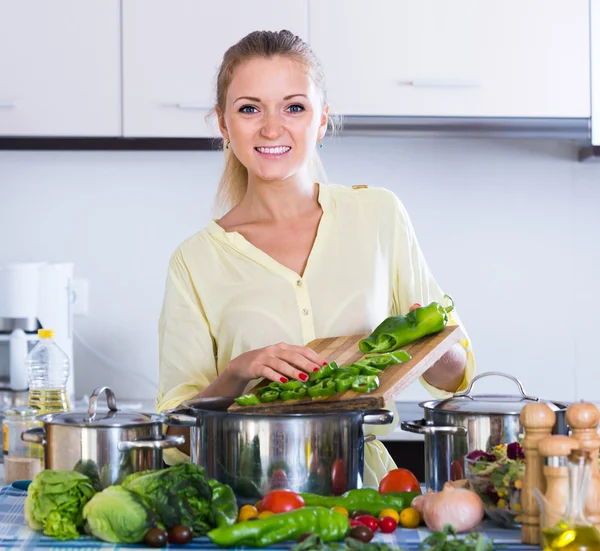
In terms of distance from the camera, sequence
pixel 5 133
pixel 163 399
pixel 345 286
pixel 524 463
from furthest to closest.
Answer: pixel 5 133 < pixel 345 286 < pixel 163 399 < pixel 524 463

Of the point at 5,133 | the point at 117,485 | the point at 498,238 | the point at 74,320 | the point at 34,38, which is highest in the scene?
the point at 34,38

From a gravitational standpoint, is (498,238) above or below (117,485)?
above

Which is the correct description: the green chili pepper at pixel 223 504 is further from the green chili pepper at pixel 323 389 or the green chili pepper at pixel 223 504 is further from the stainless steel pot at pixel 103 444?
the green chili pepper at pixel 323 389

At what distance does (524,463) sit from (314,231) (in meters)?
0.82

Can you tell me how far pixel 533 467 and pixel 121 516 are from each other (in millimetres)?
479

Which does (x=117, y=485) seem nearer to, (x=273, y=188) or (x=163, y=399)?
(x=163, y=399)

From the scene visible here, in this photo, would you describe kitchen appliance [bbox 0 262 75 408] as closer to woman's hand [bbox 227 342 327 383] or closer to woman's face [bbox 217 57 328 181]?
woman's face [bbox 217 57 328 181]

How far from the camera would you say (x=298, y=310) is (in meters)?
1.82

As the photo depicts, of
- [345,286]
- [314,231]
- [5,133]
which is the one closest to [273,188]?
[314,231]

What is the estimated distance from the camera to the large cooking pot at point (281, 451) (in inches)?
48.9

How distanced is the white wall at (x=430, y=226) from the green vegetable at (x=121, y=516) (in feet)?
6.15

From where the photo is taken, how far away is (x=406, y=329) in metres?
1.59

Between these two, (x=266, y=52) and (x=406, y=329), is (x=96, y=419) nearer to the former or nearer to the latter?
(x=406, y=329)

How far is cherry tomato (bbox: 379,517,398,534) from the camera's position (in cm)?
121
